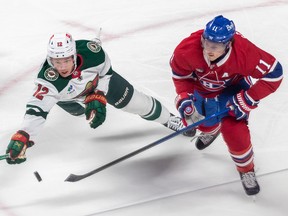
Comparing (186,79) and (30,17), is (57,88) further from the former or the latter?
(30,17)

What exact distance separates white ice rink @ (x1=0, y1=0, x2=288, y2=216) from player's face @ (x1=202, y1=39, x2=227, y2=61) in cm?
75

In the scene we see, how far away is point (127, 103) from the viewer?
3.60 metres

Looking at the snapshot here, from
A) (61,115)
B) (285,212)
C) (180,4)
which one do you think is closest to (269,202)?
(285,212)

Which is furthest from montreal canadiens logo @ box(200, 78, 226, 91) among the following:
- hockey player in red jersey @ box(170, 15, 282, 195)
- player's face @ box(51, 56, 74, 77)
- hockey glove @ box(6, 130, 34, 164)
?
hockey glove @ box(6, 130, 34, 164)

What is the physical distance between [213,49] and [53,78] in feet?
2.59

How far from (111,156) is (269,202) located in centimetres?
96

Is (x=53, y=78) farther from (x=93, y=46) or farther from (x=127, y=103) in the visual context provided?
(x=127, y=103)

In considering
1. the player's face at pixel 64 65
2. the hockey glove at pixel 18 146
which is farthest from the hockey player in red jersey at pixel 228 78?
the hockey glove at pixel 18 146

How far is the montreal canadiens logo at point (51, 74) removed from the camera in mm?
3137

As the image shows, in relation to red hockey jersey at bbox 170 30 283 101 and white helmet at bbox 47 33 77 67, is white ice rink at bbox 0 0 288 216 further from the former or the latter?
white helmet at bbox 47 33 77 67

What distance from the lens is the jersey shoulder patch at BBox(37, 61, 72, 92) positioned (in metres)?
3.14

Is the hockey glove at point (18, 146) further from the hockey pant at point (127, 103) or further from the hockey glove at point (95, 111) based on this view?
the hockey pant at point (127, 103)

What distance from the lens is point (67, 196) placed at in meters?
3.36

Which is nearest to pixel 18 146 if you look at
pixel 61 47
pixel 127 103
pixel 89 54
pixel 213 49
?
pixel 61 47
